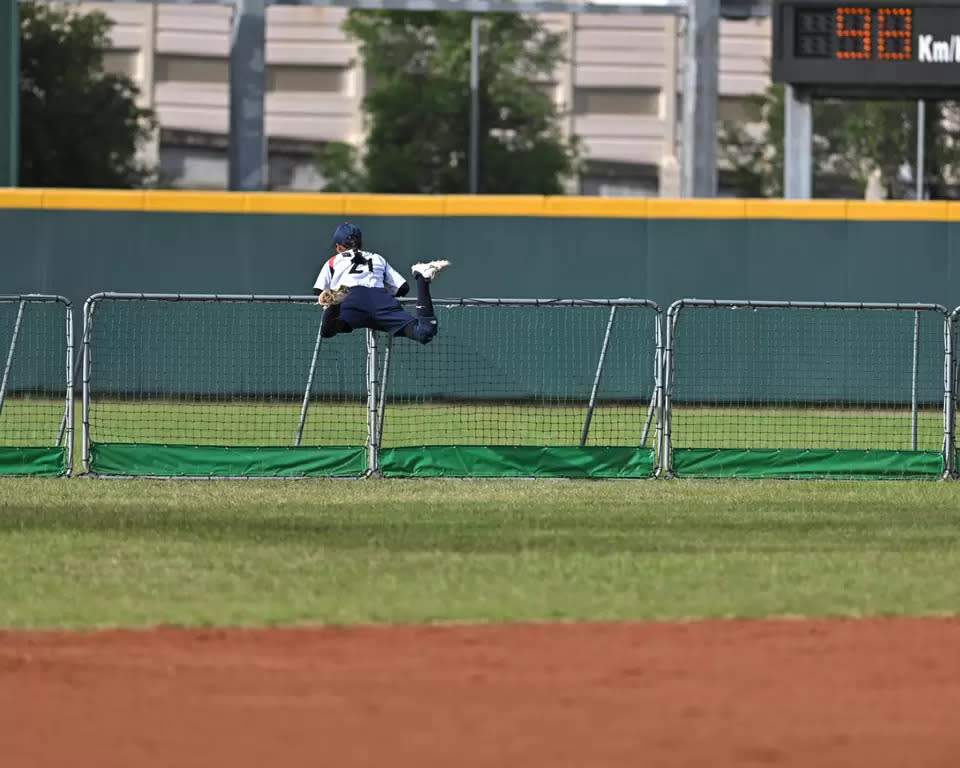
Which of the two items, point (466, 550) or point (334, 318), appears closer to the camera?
point (466, 550)

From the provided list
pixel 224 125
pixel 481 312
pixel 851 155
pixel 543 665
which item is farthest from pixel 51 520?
pixel 224 125

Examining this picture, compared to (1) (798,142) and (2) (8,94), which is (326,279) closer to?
(1) (798,142)

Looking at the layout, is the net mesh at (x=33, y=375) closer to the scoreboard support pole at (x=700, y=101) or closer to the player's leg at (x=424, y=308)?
the player's leg at (x=424, y=308)

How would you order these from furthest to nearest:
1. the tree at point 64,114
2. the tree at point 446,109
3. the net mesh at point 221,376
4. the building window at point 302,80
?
the building window at point 302,80 < the tree at point 446,109 < the tree at point 64,114 < the net mesh at point 221,376

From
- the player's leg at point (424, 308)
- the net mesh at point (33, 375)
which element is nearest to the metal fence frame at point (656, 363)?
the player's leg at point (424, 308)

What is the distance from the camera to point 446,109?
59.4 m

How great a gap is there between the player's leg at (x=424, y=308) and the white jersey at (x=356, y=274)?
0.63ft

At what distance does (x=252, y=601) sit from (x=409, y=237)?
17.5 m

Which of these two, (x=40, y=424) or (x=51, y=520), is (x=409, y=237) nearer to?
(x=40, y=424)

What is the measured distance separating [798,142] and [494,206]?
4.78 meters

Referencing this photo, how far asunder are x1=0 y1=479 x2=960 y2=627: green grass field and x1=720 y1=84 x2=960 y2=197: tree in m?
43.9

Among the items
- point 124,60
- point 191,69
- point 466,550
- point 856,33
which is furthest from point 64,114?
point 466,550

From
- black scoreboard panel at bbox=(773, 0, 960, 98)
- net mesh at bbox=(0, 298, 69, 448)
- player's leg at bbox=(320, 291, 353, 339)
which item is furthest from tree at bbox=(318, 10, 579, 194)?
player's leg at bbox=(320, 291, 353, 339)

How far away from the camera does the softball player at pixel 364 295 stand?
1614 cm
